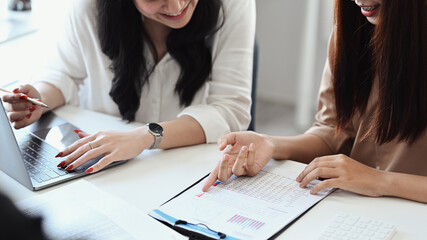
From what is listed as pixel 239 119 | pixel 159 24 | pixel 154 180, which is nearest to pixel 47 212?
pixel 154 180

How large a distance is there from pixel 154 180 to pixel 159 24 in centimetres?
66

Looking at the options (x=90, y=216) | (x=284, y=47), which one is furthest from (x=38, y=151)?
(x=284, y=47)

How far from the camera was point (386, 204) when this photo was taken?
1.10 m

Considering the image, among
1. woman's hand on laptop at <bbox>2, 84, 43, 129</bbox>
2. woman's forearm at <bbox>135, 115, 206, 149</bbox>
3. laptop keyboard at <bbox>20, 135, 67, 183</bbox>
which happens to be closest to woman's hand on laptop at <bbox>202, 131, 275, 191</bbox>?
woman's forearm at <bbox>135, 115, 206, 149</bbox>

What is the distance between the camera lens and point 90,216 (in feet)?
3.28

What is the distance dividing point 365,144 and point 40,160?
2.81 feet

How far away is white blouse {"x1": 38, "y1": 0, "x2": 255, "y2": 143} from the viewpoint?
159 centimetres

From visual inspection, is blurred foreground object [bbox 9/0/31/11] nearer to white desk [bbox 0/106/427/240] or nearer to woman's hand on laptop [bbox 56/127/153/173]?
white desk [bbox 0/106/427/240]

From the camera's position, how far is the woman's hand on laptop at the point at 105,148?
49.2 inches

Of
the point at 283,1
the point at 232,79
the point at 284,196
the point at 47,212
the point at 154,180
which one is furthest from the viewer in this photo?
the point at 283,1

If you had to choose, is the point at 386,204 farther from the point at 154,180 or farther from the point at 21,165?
the point at 21,165

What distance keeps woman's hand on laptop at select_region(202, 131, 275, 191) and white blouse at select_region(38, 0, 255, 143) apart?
172 mm

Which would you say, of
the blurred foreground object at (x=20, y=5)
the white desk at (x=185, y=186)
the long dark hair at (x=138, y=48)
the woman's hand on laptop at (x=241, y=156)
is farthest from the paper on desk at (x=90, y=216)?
the blurred foreground object at (x=20, y=5)

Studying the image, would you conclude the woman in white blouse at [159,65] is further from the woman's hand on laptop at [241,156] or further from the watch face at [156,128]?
the woman's hand on laptop at [241,156]
